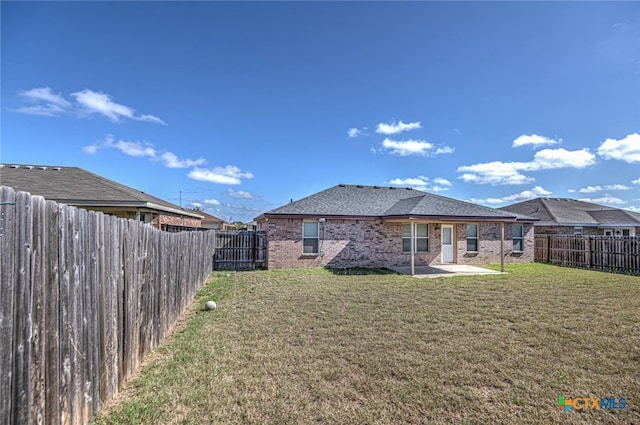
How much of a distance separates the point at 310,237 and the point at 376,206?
4.06 meters

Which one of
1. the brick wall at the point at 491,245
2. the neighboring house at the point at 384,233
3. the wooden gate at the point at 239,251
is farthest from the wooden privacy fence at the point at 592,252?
the wooden gate at the point at 239,251

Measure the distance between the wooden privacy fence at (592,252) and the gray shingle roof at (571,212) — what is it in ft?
8.34

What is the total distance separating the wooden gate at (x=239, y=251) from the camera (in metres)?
14.8

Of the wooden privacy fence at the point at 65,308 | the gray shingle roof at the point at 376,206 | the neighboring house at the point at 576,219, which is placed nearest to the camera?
the wooden privacy fence at the point at 65,308

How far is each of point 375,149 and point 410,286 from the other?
49.5 ft

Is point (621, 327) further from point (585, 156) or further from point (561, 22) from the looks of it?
point (585, 156)

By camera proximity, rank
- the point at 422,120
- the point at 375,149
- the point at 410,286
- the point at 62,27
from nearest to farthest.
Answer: the point at 62,27, the point at 410,286, the point at 422,120, the point at 375,149

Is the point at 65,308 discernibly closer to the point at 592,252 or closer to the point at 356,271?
the point at 356,271

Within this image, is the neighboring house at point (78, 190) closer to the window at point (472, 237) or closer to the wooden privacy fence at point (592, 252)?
the window at point (472, 237)

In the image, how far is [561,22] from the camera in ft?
34.7

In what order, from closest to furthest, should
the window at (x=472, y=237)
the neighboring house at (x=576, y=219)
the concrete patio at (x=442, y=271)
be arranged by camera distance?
the concrete patio at (x=442, y=271) → the window at (x=472, y=237) → the neighboring house at (x=576, y=219)

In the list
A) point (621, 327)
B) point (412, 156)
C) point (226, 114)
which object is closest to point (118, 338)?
point (621, 327)

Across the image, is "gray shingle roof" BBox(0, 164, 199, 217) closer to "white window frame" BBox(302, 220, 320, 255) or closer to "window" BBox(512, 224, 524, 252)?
"white window frame" BBox(302, 220, 320, 255)

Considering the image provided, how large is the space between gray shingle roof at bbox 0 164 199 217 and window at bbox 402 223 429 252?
37.9 feet
